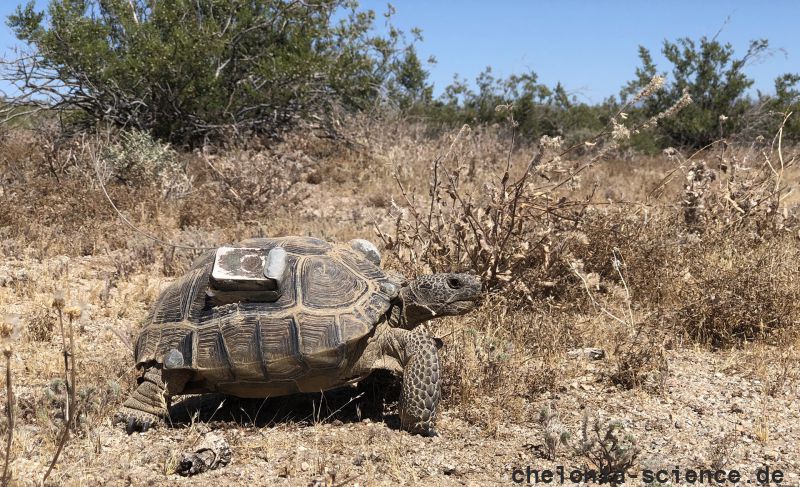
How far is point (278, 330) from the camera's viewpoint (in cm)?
371

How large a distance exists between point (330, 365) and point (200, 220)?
15.8 feet

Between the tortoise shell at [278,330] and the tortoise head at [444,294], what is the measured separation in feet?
0.46

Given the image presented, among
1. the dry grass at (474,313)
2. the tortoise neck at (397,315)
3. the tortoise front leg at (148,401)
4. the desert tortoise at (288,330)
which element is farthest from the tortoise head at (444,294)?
the tortoise front leg at (148,401)

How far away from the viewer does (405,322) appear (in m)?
4.14

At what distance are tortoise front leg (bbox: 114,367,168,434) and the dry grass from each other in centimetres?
13

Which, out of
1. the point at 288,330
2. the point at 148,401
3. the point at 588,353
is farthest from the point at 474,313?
the point at 148,401

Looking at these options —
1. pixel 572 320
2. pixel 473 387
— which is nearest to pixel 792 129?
pixel 572 320

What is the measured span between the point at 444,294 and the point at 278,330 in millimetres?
957

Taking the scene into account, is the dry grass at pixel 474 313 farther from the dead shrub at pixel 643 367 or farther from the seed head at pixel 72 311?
the seed head at pixel 72 311

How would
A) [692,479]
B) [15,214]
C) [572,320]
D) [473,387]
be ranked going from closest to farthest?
[692,479] → [473,387] → [572,320] → [15,214]

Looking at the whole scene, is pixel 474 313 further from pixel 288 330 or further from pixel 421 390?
pixel 288 330

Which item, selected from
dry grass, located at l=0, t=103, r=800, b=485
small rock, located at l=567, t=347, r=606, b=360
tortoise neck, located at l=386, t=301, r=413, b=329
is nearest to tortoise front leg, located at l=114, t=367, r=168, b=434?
dry grass, located at l=0, t=103, r=800, b=485

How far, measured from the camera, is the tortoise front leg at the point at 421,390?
147 inches

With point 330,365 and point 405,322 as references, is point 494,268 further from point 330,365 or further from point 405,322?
point 330,365
